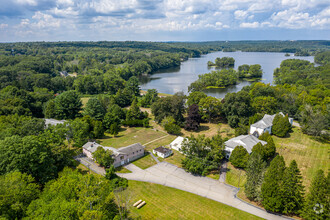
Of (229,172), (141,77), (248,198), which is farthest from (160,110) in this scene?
(141,77)

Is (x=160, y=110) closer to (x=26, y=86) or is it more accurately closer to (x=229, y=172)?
(x=229, y=172)

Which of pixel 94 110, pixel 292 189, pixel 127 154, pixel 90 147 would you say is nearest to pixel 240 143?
pixel 292 189

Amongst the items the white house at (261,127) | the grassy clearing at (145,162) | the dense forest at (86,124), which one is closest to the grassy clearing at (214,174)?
the dense forest at (86,124)

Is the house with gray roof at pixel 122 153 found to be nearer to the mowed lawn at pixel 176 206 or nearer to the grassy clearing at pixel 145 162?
the grassy clearing at pixel 145 162

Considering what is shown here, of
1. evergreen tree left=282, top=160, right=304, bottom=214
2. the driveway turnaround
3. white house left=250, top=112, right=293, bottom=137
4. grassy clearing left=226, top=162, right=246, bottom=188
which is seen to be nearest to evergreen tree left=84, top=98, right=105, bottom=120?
the driveway turnaround

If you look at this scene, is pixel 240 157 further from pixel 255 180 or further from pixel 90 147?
pixel 90 147

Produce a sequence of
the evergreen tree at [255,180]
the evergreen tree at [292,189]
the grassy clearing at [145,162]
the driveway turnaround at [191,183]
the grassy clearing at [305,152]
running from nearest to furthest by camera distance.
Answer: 1. the evergreen tree at [292,189]
2. the evergreen tree at [255,180]
3. the driveway turnaround at [191,183]
4. the grassy clearing at [305,152]
5. the grassy clearing at [145,162]
